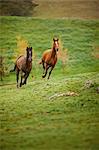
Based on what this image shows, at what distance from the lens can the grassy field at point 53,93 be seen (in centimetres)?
644

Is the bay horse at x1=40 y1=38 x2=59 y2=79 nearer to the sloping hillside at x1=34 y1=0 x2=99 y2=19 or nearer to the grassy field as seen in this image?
the grassy field

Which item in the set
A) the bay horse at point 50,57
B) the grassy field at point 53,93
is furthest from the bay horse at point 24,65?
the bay horse at point 50,57

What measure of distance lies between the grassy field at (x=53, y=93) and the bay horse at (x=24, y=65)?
9cm

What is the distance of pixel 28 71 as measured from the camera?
7438mm

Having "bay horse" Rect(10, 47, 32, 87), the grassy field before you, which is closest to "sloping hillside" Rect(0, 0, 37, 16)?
the grassy field

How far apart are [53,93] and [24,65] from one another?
0.76 meters

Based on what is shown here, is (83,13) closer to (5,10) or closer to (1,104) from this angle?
(5,10)

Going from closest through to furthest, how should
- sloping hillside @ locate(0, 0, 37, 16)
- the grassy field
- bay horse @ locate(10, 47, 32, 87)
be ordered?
the grassy field, bay horse @ locate(10, 47, 32, 87), sloping hillside @ locate(0, 0, 37, 16)

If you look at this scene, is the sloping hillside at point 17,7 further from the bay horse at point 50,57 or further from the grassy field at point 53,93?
the bay horse at point 50,57

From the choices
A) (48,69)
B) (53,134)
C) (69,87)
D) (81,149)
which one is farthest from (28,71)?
(81,149)

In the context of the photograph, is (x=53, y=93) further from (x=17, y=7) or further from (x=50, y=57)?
(x=17, y=7)

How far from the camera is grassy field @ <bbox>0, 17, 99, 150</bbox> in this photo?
6.44 metres

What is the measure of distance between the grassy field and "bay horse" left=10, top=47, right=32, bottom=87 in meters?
0.09

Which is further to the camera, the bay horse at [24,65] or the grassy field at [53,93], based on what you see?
the bay horse at [24,65]
